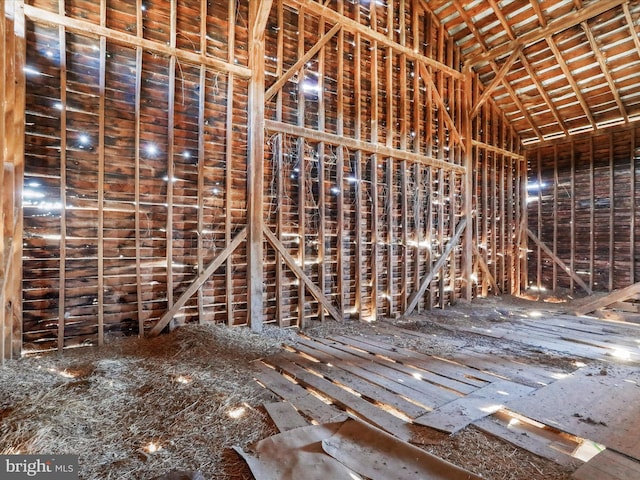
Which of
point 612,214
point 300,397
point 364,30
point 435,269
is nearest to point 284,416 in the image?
point 300,397

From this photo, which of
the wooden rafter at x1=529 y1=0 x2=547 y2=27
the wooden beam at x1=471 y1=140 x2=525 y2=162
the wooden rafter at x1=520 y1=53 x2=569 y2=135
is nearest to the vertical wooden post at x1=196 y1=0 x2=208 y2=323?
the wooden rafter at x1=529 y1=0 x2=547 y2=27

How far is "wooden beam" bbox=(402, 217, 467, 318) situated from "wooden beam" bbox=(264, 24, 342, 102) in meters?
4.76

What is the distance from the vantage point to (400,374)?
154 inches

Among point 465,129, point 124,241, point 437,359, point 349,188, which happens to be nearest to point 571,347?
point 437,359

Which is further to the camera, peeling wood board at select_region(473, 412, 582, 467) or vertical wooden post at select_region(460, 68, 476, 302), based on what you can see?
vertical wooden post at select_region(460, 68, 476, 302)

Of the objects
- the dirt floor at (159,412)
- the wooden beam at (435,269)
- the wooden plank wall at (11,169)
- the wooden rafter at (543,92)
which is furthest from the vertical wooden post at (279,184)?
the wooden rafter at (543,92)

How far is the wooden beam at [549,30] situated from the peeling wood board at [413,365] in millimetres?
6952

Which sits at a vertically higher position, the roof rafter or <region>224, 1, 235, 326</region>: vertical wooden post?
the roof rafter

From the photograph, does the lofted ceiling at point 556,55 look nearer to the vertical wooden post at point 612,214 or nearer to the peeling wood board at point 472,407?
the vertical wooden post at point 612,214

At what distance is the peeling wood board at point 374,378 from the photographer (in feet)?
10.6

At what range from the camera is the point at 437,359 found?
444 centimetres

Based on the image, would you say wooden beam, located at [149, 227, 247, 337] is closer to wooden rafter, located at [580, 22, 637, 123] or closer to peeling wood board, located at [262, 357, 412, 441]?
peeling wood board, located at [262, 357, 412, 441]

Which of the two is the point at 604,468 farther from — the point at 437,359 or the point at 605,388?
the point at 437,359

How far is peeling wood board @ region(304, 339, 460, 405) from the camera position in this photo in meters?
3.34
